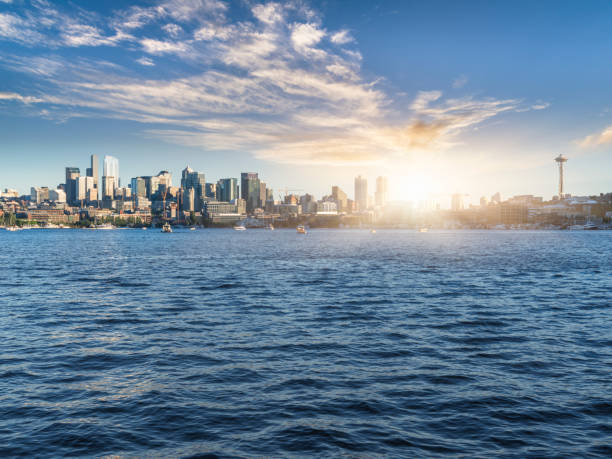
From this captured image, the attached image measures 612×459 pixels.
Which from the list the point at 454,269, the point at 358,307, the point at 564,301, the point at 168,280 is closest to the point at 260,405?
the point at 358,307

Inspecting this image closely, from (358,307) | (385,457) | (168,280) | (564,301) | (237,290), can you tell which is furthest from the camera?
(168,280)

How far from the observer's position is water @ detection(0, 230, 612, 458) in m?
14.7

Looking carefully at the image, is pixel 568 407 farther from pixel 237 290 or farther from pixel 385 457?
pixel 237 290

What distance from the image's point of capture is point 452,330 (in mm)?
29672

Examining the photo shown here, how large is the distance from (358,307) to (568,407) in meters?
21.9

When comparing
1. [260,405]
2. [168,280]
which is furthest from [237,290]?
[260,405]

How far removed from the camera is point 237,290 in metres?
48.5

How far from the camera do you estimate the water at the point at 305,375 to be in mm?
14688

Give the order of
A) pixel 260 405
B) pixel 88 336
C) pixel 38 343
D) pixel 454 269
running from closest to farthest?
pixel 260 405 < pixel 38 343 < pixel 88 336 < pixel 454 269

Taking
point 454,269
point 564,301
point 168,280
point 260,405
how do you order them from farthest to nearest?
point 454,269 < point 168,280 < point 564,301 < point 260,405

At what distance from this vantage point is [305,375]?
20.8 meters

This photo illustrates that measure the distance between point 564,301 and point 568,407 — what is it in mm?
28692

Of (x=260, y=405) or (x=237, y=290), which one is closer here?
(x=260, y=405)

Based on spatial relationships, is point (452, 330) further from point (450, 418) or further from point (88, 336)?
point (88, 336)
